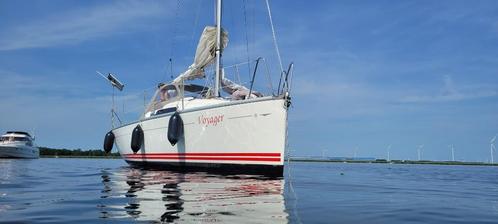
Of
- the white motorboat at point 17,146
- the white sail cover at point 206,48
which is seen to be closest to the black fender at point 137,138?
the white sail cover at point 206,48

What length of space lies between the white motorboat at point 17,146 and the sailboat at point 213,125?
35.2 m

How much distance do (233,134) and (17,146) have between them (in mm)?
45286

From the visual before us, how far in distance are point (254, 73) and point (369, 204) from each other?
10.6 meters

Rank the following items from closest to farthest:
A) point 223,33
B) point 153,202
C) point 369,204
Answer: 1. point 153,202
2. point 369,204
3. point 223,33

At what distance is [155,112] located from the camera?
22.1 m

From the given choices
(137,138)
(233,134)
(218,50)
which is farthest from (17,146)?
(233,134)

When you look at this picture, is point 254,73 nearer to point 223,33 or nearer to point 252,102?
point 252,102

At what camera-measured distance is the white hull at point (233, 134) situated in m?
16.3

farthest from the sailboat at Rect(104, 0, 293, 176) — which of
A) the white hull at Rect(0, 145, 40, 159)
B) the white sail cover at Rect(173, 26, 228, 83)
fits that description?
the white hull at Rect(0, 145, 40, 159)

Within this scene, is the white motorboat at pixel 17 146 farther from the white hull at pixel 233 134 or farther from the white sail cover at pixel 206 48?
the white hull at pixel 233 134

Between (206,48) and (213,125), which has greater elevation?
(206,48)

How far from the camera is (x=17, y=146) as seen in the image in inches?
2125

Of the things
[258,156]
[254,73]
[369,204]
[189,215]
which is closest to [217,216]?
[189,215]

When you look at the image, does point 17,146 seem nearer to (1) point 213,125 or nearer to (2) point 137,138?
(2) point 137,138
